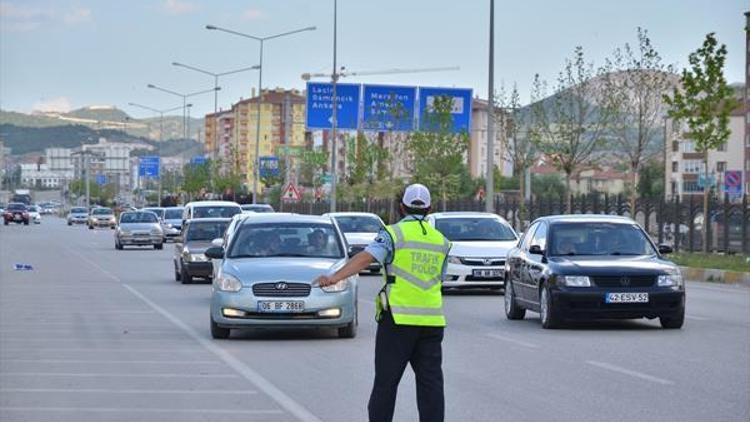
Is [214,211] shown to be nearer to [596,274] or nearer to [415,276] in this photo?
[596,274]

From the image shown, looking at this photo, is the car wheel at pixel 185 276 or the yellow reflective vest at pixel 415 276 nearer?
the yellow reflective vest at pixel 415 276

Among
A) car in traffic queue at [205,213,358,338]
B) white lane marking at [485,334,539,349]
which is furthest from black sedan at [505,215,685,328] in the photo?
car in traffic queue at [205,213,358,338]

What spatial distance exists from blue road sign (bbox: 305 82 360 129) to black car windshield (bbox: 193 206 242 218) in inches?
678

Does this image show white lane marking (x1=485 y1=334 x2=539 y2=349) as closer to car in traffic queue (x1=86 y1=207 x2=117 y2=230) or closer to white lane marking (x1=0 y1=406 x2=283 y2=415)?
white lane marking (x1=0 y1=406 x2=283 y2=415)

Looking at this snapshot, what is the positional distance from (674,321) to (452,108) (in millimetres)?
45674

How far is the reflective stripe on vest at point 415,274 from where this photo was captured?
938cm

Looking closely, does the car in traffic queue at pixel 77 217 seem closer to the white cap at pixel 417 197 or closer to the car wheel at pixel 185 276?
the car wheel at pixel 185 276

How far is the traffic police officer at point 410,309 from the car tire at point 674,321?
1112 centimetres

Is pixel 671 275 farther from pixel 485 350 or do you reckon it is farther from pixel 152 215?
pixel 152 215

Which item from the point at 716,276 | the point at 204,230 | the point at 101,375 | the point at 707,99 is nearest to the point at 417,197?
the point at 101,375

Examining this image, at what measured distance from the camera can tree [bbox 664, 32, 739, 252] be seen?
4388 centimetres

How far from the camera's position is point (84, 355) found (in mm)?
16922

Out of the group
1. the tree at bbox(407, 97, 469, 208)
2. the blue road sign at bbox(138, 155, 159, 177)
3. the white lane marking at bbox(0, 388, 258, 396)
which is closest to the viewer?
the white lane marking at bbox(0, 388, 258, 396)

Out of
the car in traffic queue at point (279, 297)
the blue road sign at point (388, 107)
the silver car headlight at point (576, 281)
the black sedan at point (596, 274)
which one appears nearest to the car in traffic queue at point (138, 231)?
the blue road sign at point (388, 107)
